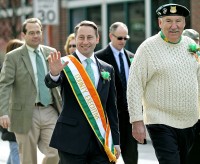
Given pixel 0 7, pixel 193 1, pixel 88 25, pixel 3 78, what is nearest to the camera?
pixel 88 25

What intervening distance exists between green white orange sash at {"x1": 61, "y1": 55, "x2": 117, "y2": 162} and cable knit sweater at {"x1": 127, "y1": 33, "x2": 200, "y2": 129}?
1.01 ft

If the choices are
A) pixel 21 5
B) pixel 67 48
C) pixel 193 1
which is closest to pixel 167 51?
pixel 67 48

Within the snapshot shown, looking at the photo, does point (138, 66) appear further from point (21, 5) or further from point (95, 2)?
point (21, 5)

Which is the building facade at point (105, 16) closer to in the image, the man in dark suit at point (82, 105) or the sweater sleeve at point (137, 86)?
the sweater sleeve at point (137, 86)

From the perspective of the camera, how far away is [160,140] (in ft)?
21.1

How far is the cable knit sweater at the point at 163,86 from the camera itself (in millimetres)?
6465

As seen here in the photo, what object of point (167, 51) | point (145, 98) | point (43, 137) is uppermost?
point (167, 51)

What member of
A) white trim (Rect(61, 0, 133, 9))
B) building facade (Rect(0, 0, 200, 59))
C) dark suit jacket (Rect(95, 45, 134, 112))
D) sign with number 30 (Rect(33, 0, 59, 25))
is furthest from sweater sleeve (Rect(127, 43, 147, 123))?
white trim (Rect(61, 0, 133, 9))

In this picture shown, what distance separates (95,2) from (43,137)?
1392 centimetres

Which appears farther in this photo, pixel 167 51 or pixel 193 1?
pixel 193 1

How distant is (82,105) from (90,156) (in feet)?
1.43

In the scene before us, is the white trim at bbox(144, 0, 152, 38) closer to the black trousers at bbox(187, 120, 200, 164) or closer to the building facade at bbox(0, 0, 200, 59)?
the building facade at bbox(0, 0, 200, 59)

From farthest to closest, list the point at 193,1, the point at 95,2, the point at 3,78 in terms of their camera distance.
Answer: the point at 95,2, the point at 193,1, the point at 3,78

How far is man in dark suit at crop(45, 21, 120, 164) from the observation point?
20.3ft
